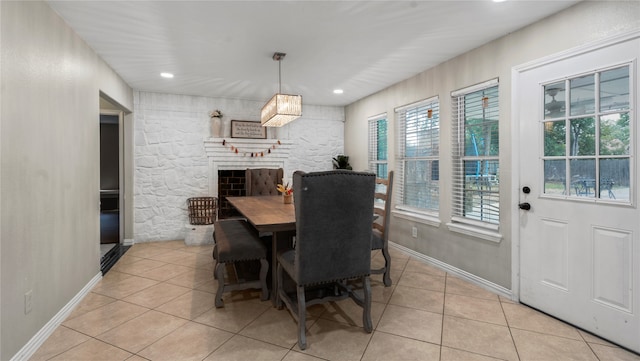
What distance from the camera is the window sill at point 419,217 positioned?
361cm

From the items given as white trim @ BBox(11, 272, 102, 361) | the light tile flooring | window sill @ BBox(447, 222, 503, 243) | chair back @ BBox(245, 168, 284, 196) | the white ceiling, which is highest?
the white ceiling

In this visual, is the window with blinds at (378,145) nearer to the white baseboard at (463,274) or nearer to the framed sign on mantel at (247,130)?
the white baseboard at (463,274)

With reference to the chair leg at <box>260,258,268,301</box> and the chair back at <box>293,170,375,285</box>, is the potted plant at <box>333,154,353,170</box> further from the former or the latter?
the chair back at <box>293,170,375,285</box>

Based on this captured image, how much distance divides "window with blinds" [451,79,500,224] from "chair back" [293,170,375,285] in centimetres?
158

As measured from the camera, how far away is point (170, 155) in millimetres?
4891

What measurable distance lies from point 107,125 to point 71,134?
20.3 feet

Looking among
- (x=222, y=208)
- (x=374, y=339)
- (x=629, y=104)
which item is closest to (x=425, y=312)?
(x=374, y=339)

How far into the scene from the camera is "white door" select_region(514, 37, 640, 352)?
78.2 inches

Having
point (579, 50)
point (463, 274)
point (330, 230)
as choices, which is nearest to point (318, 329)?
point (330, 230)

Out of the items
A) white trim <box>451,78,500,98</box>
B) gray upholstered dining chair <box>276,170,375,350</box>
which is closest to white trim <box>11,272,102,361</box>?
gray upholstered dining chair <box>276,170,375,350</box>

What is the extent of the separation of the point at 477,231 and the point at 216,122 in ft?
13.2

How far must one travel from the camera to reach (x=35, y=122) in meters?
2.03

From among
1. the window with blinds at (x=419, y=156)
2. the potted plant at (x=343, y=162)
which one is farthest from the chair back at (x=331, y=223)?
the potted plant at (x=343, y=162)

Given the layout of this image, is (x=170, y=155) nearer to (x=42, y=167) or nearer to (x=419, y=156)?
(x=42, y=167)
